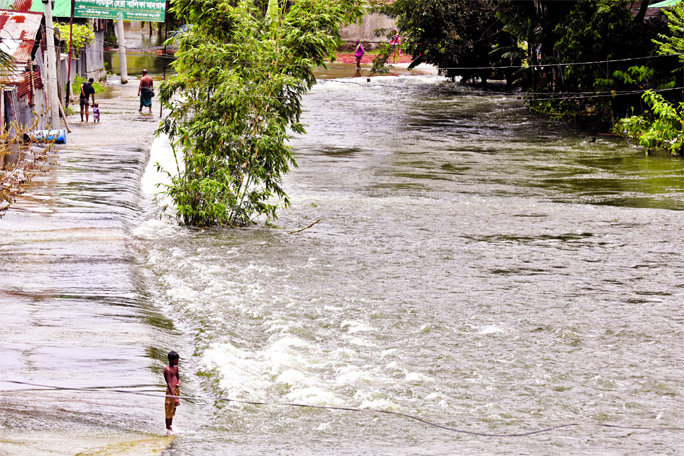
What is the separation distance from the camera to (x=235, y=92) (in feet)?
60.3

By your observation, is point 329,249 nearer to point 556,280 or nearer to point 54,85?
point 556,280

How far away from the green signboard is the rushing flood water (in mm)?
15317

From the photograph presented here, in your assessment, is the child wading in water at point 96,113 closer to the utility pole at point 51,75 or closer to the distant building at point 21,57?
the distant building at point 21,57

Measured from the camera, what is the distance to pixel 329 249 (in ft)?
57.7

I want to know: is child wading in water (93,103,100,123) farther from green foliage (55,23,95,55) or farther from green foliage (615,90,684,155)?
green foliage (615,90,684,155)

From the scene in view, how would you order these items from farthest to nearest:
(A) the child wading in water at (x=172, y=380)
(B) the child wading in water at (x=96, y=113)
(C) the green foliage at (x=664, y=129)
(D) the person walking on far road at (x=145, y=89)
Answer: (D) the person walking on far road at (x=145, y=89), (B) the child wading in water at (x=96, y=113), (C) the green foliage at (x=664, y=129), (A) the child wading in water at (x=172, y=380)

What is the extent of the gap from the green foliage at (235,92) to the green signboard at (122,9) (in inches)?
787

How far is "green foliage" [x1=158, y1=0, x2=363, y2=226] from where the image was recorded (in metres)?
18.6

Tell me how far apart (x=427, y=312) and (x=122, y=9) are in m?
28.7

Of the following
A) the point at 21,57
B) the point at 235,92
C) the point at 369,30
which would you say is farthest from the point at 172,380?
the point at 369,30

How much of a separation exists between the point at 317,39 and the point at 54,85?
39.5 ft

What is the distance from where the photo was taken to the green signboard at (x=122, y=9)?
124ft

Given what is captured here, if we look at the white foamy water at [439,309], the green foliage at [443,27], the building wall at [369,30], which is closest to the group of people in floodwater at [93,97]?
the white foamy water at [439,309]

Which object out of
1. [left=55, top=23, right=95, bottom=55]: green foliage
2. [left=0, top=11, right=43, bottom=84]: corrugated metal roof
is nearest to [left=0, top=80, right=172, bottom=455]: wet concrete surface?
[left=0, top=11, right=43, bottom=84]: corrugated metal roof
